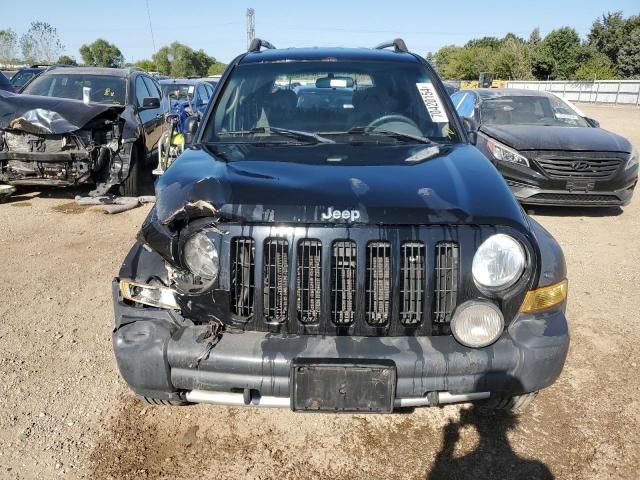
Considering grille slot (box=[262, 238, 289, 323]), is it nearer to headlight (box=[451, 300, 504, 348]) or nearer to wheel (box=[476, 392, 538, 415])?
headlight (box=[451, 300, 504, 348])

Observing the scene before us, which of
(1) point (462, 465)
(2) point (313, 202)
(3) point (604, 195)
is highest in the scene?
(2) point (313, 202)

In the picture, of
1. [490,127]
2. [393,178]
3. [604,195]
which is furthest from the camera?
[490,127]

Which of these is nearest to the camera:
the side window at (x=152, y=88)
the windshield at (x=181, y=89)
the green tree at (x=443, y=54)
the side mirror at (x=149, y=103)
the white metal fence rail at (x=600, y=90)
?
the side mirror at (x=149, y=103)

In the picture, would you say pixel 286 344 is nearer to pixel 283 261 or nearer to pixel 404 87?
pixel 283 261

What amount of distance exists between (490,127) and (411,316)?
600 centimetres

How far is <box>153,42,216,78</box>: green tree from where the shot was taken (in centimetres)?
8106

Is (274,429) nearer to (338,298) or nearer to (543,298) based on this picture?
(338,298)

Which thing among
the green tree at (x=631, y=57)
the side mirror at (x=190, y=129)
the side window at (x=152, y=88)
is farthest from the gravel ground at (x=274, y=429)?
the green tree at (x=631, y=57)

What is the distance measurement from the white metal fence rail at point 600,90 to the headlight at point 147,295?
31.4m

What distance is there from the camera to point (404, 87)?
3684mm

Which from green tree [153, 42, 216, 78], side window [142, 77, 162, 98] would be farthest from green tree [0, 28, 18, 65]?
side window [142, 77, 162, 98]

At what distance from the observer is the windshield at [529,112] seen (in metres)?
7.98

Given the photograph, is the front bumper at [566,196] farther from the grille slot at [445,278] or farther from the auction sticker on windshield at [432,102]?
the grille slot at [445,278]

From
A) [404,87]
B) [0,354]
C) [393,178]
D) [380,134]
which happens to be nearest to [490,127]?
[404,87]
